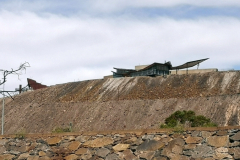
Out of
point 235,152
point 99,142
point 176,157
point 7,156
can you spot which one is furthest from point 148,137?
point 7,156

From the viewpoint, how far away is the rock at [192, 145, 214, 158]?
13.8m

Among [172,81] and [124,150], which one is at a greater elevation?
[172,81]

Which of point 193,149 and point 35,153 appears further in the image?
point 35,153

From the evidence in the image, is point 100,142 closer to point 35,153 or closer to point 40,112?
point 35,153

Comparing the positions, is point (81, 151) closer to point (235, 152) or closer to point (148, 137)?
point (148, 137)

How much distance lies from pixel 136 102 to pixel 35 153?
143 ft

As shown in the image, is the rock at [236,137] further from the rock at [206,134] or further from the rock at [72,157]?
the rock at [72,157]

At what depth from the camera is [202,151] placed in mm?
13977

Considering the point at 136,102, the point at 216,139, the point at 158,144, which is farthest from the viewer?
the point at 136,102

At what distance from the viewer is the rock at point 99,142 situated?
15.9 metres

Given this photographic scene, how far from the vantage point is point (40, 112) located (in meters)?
→ 66.2

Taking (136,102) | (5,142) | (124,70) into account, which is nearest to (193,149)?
(5,142)

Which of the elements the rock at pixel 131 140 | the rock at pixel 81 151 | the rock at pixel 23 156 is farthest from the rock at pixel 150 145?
the rock at pixel 23 156

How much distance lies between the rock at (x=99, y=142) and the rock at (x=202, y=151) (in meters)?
3.10
